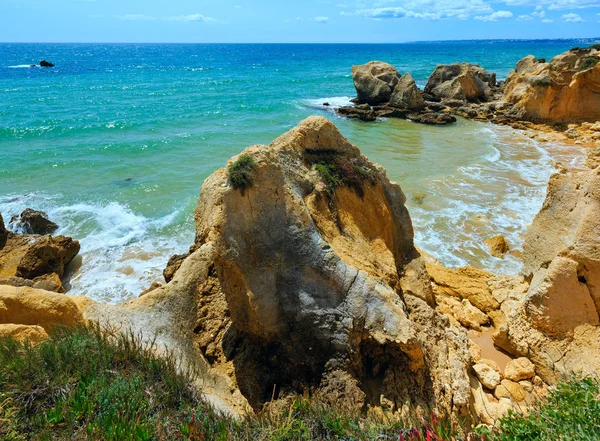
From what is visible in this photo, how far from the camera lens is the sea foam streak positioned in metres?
11.1

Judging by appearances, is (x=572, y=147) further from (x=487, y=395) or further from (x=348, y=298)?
(x=348, y=298)

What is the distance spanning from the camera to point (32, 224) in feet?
44.6

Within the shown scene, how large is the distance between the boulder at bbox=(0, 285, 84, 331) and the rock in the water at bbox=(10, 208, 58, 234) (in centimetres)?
933

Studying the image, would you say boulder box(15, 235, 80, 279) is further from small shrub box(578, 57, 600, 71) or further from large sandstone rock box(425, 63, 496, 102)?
large sandstone rock box(425, 63, 496, 102)

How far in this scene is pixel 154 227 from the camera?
46.9ft

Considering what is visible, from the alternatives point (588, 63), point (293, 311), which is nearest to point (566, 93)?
point (588, 63)

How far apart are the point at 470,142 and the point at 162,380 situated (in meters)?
24.7

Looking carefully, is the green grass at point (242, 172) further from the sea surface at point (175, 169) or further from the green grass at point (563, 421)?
the sea surface at point (175, 169)

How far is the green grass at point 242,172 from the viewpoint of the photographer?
596 cm

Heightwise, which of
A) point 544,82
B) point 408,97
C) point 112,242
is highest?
point 544,82

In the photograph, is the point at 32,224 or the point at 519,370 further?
the point at 32,224

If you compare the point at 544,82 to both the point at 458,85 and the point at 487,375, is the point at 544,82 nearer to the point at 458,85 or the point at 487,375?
the point at 458,85

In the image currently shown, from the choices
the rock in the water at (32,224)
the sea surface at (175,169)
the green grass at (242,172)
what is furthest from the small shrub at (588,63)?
the rock in the water at (32,224)

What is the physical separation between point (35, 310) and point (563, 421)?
20.5 ft
